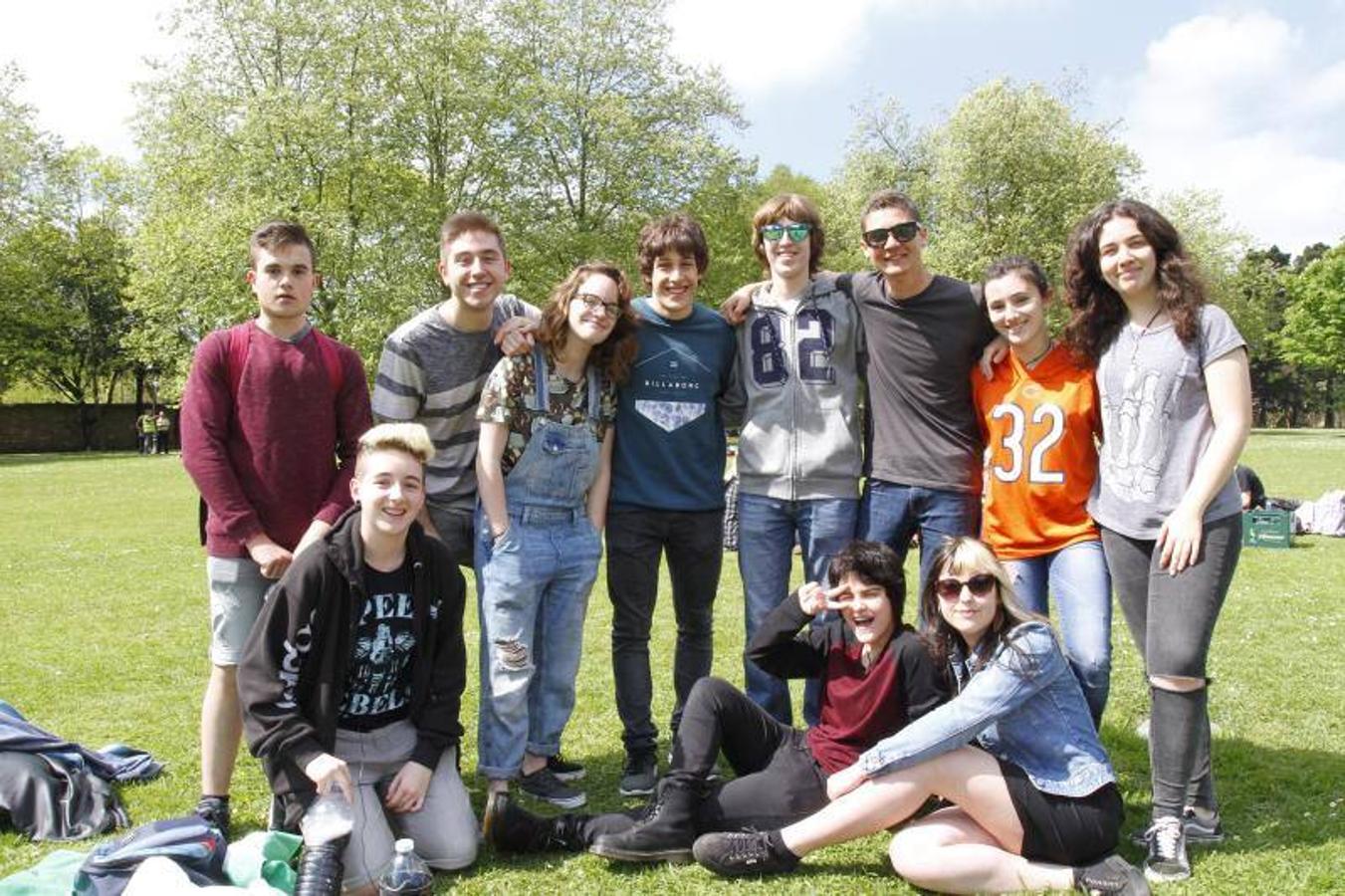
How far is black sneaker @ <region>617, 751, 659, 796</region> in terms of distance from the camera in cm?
479

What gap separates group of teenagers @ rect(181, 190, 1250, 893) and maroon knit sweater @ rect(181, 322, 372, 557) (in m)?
0.01

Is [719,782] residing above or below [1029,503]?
below

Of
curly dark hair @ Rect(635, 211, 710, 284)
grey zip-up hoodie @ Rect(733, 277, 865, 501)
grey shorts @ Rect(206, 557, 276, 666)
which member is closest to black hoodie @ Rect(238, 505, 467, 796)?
grey shorts @ Rect(206, 557, 276, 666)

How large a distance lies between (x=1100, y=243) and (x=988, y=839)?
7.71 ft

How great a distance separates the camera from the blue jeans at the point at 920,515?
4633mm

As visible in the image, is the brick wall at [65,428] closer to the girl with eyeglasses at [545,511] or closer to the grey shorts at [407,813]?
the girl with eyeglasses at [545,511]

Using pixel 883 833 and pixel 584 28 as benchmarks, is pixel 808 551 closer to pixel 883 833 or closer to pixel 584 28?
pixel 883 833

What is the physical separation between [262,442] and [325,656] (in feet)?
3.28

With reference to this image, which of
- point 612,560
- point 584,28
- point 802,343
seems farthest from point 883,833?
point 584,28

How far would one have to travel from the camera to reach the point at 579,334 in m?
4.52

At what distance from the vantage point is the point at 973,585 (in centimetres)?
377

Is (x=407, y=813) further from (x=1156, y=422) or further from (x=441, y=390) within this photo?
(x=1156, y=422)

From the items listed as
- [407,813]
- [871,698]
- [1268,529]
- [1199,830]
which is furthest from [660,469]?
[1268,529]

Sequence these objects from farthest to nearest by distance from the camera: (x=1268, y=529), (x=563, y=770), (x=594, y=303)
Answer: (x=1268, y=529)
(x=563, y=770)
(x=594, y=303)
